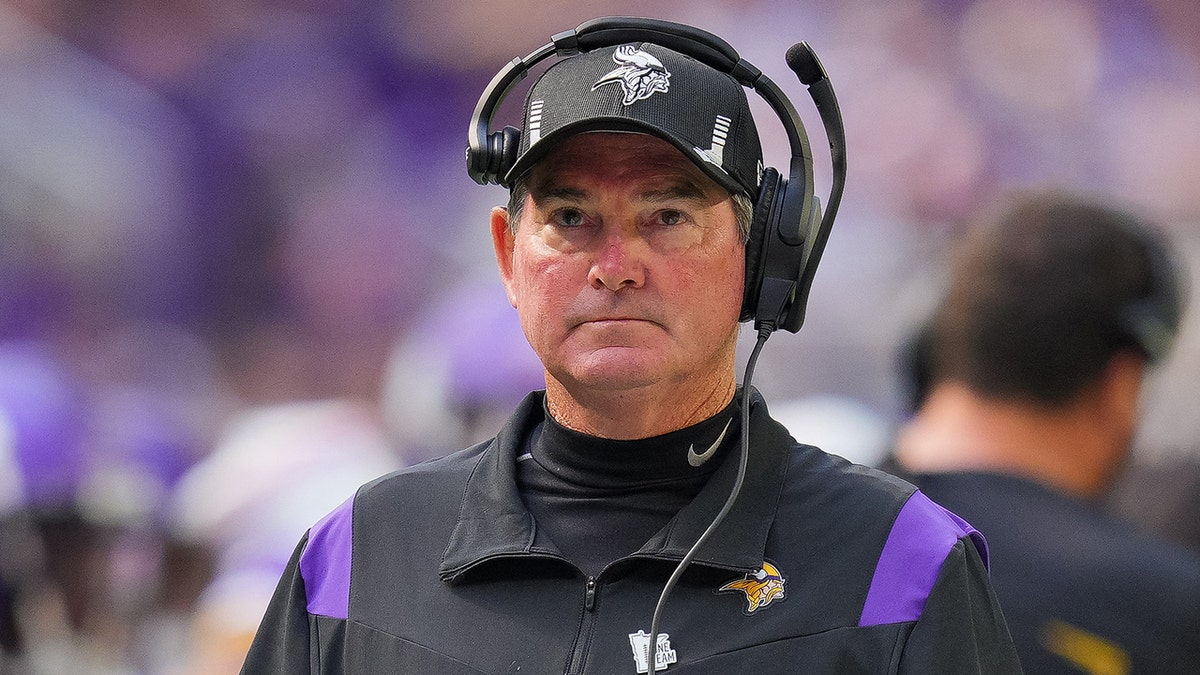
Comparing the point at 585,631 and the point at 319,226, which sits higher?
the point at 319,226

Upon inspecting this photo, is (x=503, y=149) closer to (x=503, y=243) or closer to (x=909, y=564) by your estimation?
(x=503, y=243)

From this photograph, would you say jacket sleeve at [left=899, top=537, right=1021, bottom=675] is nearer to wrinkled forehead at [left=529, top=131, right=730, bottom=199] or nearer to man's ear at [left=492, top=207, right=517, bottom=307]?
wrinkled forehead at [left=529, top=131, right=730, bottom=199]

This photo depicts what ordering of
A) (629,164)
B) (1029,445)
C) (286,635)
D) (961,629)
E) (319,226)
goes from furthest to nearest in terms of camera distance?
(319,226) < (1029,445) < (286,635) < (629,164) < (961,629)

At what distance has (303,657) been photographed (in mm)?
1732

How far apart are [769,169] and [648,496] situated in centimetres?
41

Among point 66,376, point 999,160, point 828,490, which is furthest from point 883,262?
point 828,490

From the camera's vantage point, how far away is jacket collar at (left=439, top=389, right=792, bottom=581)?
5.28 feet

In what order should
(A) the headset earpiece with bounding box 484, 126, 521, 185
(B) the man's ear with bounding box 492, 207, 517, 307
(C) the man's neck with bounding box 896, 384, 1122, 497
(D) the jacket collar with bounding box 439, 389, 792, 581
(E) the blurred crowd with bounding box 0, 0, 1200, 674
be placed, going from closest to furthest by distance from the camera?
(D) the jacket collar with bounding box 439, 389, 792, 581, (A) the headset earpiece with bounding box 484, 126, 521, 185, (B) the man's ear with bounding box 492, 207, 517, 307, (C) the man's neck with bounding box 896, 384, 1122, 497, (E) the blurred crowd with bounding box 0, 0, 1200, 674

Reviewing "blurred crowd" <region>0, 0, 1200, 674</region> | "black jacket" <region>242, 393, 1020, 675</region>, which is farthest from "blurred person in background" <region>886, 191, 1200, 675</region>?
"blurred crowd" <region>0, 0, 1200, 674</region>

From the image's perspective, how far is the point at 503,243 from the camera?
6.11 feet

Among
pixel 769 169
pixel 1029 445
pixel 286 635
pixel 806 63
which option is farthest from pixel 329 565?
pixel 1029 445

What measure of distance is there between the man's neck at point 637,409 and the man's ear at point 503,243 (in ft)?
0.51

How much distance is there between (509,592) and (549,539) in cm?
7

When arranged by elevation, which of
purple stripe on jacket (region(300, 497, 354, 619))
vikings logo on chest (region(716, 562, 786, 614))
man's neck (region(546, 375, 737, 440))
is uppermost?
man's neck (region(546, 375, 737, 440))
